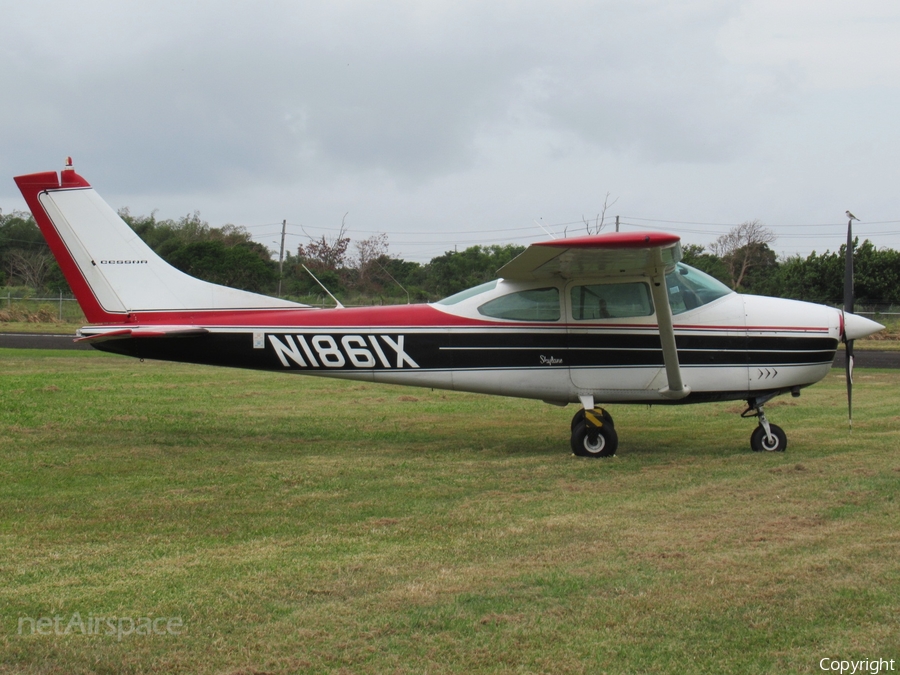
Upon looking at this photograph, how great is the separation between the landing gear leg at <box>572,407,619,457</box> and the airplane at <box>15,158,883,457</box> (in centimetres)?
2

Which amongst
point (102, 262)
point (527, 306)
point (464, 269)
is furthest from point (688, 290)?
point (464, 269)

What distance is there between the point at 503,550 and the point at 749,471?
381cm

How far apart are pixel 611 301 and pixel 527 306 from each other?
96 centimetres

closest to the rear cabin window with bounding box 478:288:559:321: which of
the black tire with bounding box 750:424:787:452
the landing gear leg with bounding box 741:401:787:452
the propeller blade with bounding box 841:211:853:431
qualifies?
the landing gear leg with bounding box 741:401:787:452

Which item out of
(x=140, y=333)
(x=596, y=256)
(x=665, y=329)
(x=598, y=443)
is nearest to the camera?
(x=596, y=256)

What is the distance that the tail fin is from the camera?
1009cm

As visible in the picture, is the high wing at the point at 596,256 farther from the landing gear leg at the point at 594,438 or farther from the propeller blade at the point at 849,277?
the propeller blade at the point at 849,277

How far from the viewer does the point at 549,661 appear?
3781mm

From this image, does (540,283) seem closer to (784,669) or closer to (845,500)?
(845,500)

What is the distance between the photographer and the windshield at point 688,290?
31.7 ft

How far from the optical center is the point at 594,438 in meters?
9.52

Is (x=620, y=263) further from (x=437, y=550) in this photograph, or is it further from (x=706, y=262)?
(x=706, y=262)

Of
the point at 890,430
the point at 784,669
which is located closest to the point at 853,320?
the point at 890,430

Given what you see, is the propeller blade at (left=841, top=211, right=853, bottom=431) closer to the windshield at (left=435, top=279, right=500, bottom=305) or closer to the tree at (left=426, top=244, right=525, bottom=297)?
the windshield at (left=435, top=279, right=500, bottom=305)
